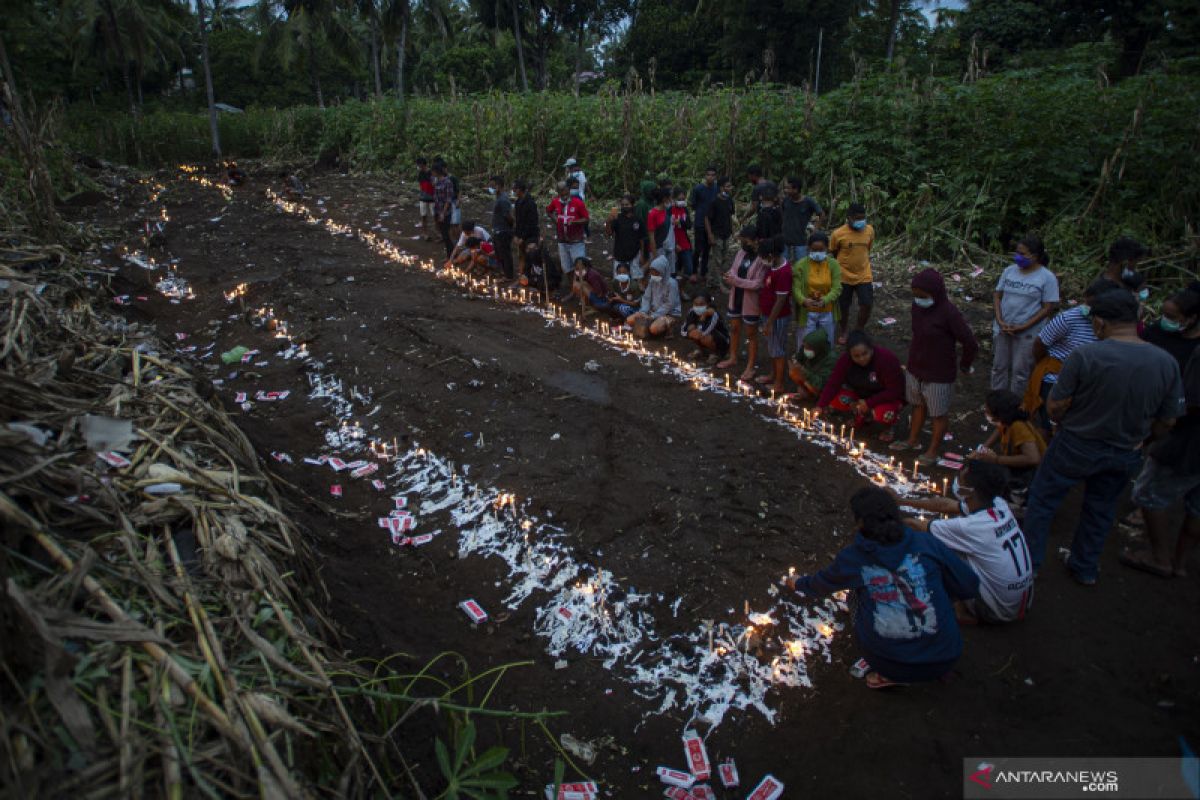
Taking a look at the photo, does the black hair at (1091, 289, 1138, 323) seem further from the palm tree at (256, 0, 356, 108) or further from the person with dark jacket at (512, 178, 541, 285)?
the palm tree at (256, 0, 356, 108)

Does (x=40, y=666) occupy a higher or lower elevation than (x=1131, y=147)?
lower

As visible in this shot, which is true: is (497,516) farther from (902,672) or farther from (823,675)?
(902,672)

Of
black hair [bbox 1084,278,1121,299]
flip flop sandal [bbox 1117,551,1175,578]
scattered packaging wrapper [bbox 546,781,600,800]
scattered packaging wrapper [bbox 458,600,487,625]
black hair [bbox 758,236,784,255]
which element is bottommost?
scattered packaging wrapper [bbox 546,781,600,800]

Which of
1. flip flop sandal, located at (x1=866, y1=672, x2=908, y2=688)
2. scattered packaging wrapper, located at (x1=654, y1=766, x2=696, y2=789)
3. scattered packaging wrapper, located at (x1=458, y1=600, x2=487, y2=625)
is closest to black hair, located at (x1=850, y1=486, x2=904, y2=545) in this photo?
flip flop sandal, located at (x1=866, y1=672, x2=908, y2=688)

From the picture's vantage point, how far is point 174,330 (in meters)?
9.81

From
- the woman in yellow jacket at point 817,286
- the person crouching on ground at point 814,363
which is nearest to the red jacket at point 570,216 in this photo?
the woman in yellow jacket at point 817,286

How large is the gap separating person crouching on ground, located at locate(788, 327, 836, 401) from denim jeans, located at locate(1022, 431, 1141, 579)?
2.47 m

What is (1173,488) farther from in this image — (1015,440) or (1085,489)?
(1015,440)

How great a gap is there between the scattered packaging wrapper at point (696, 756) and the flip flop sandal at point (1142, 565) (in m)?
3.20

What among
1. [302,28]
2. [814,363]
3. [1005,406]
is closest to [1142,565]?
[1005,406]

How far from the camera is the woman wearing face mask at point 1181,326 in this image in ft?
14.3

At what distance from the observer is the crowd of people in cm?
350

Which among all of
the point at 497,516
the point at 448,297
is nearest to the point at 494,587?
the point at 497,516

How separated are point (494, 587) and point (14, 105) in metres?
10.2
